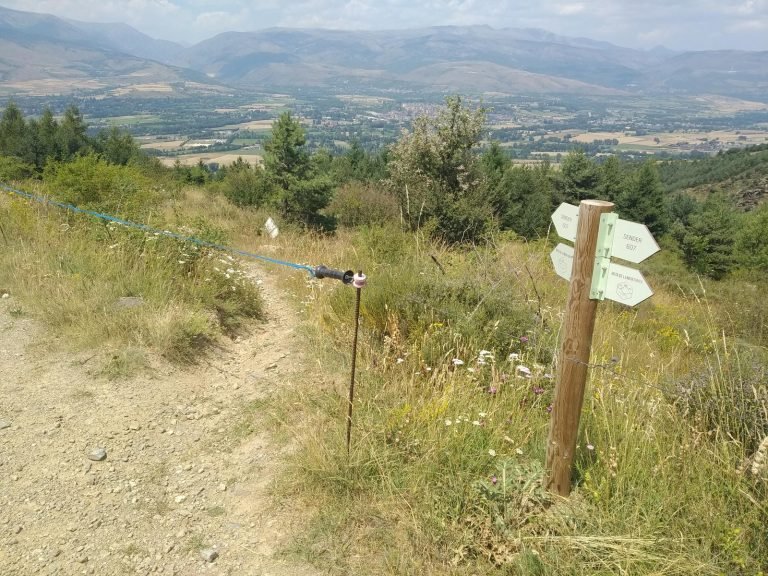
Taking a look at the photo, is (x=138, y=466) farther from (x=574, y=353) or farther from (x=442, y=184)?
(x=442, y=184)

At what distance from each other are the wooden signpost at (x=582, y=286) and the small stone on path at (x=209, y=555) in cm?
155

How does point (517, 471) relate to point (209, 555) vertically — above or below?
above

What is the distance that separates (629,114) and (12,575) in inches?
8846

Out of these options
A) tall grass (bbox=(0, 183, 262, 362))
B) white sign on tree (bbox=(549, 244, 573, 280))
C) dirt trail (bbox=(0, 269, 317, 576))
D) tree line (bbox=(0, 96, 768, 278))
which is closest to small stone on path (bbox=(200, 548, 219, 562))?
dirt trail (bbox=(0, 269, 317, 576))

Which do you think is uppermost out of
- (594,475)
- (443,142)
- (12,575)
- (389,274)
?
(443,142)

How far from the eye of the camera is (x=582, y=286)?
6.79 ft

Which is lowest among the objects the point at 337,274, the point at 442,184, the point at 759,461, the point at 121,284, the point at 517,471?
the point at 517,471

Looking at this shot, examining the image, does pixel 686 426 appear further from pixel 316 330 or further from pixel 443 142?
pixel 443 142

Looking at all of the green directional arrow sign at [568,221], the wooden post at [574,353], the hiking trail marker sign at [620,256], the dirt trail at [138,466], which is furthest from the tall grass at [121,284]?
the hiking trail marker sign at [620,256]

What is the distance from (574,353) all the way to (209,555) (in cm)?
186

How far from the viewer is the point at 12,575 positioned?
2.14 metres

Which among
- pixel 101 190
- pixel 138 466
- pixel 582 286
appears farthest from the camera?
pixel 101 190

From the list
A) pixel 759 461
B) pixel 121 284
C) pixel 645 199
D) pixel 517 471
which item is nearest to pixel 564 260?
pixel 517 471

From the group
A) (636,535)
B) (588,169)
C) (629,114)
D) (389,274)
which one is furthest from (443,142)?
(629,114)
